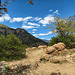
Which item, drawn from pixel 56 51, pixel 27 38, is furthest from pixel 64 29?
pixel 27 38

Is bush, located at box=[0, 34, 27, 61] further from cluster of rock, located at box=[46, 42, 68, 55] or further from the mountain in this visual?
the mountain

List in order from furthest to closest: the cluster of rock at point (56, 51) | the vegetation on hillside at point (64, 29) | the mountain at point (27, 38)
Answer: the mountain at point (27, 38)
the vegetation on hillside at point (64, 29)
the cluster of rock at point (56, 51)

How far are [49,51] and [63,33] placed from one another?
8693 millimetres

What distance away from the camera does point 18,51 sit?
29.8ft

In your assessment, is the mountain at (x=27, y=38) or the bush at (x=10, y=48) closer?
the bush at (x=10, y=48)

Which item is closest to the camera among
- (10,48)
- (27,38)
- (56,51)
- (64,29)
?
(10,48)

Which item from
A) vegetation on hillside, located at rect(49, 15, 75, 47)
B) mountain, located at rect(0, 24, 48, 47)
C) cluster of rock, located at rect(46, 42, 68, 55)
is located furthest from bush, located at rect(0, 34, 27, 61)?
mountain, located at rect(0, 24, 48, 47)

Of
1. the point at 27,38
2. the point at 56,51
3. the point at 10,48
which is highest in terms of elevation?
the point at 27,38

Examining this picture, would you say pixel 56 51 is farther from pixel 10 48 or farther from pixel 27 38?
pixel 27 38

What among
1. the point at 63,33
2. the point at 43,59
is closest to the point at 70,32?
the point at 63,33

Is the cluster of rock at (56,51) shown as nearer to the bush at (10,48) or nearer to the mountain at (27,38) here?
the bush at (10,48)

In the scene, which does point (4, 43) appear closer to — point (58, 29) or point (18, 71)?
point (18, 71)

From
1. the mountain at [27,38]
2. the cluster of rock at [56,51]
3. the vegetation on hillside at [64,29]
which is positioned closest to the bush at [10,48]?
the cluster of rock at [56,51]

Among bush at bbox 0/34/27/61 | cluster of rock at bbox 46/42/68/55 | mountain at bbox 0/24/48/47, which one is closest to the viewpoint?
bush at bbox 0/34/27/61
